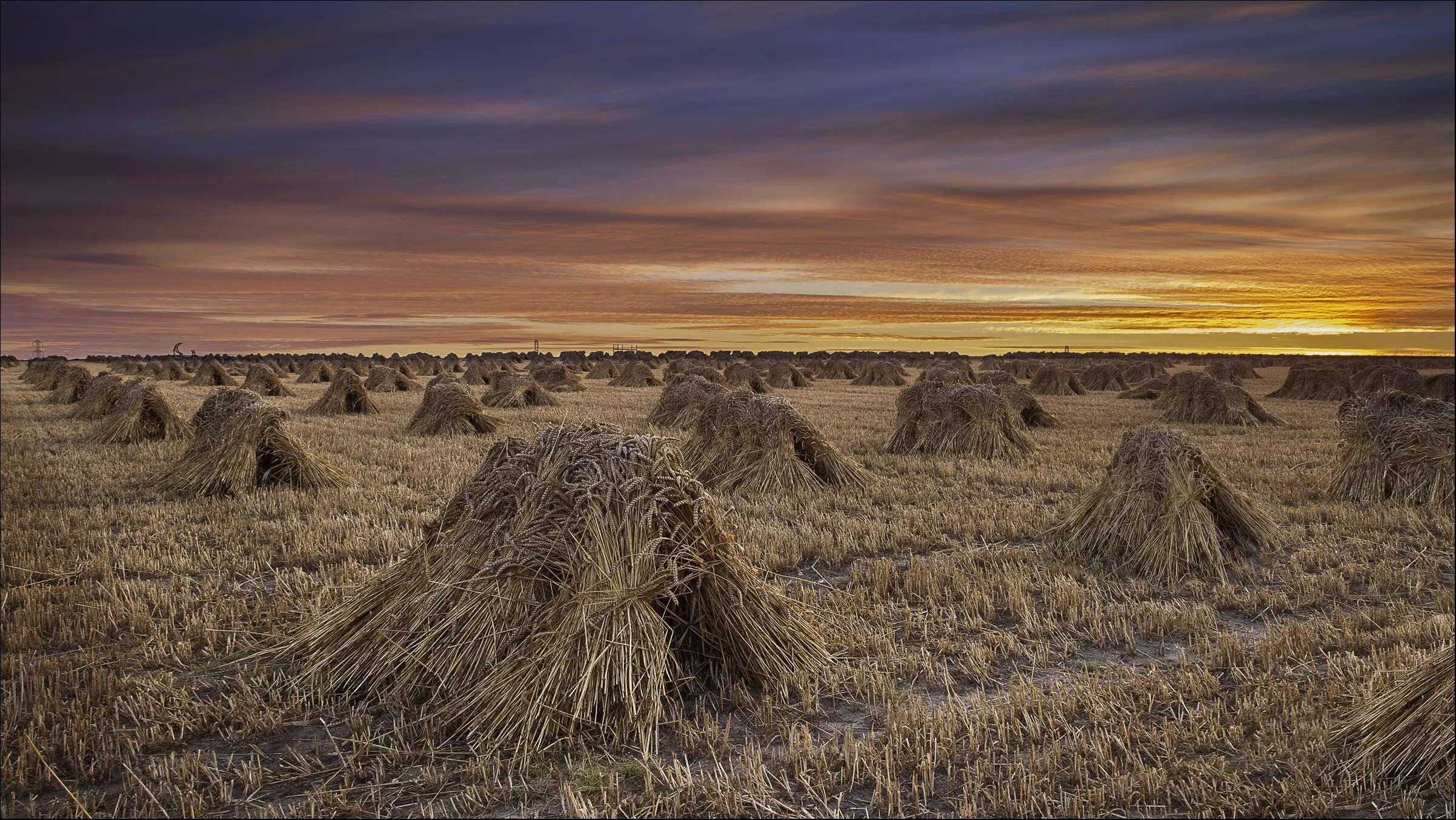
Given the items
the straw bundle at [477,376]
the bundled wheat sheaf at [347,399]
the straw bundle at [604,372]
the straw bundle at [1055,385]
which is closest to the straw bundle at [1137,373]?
the straw bundle at [1055,385]

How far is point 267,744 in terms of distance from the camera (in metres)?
4.65

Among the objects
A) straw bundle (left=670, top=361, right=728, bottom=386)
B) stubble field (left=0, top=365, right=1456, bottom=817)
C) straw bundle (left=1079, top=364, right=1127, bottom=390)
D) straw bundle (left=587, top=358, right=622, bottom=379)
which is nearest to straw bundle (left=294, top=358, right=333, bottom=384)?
straw bundle (left=587, top=358, right=622, bottom=379)

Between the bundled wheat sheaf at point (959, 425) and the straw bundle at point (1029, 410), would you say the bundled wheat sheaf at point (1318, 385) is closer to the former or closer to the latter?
the straw bundle at point (1029, 410)

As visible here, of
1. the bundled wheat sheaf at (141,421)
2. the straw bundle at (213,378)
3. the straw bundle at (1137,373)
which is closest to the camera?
the bundled wheat sheaf at (141,421)

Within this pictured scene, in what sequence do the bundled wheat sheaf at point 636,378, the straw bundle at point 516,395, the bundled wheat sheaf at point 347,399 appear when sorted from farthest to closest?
1. the bundled wheat sheaf at point 636,378
2. the straw bundle at point 516,395
3. the bundled wheat sheaf at point 347,399

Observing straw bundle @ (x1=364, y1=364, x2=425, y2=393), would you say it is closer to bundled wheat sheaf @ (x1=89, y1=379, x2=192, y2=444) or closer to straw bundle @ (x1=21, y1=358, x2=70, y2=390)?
straw bundle @ (x1=21, y1=358, x2=70, y2=390)

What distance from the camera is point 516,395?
27.8m

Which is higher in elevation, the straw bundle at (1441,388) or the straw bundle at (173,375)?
the straw bundle at (173,375)

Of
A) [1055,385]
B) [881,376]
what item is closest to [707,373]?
[881,376]

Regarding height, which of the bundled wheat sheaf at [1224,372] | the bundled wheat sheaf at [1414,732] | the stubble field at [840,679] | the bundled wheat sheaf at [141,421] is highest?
the bundled wheat sheaf at [1224,372]

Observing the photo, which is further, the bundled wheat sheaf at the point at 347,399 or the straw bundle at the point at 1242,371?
the straw bundle at the point at 1242,371

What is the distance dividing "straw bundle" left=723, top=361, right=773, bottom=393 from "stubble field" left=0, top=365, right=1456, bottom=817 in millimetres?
23685

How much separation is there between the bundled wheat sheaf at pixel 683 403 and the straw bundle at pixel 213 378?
27.6m

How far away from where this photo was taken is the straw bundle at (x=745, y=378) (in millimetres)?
35156
